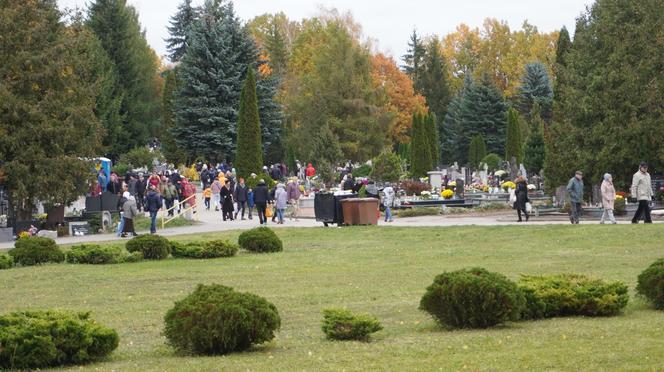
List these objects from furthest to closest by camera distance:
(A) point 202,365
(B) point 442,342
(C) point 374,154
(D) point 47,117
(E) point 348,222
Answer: (C) point 374,154
(D) point 47,117
(E) point 348,222
(B) point 442,342
(A) point 202,365

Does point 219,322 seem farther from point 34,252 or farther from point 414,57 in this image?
point 414,57

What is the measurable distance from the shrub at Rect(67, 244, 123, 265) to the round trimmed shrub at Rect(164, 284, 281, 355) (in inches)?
509

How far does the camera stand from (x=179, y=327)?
35.2 ft

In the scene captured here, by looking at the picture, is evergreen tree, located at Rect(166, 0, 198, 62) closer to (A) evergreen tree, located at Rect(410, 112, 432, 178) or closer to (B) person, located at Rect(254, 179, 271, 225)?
(A) evergreen tree, located at Rect(410, 112, 432, 178)

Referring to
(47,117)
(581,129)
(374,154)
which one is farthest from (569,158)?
(374,154)

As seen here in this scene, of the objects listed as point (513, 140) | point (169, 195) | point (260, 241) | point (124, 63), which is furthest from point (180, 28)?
point (260, 241)

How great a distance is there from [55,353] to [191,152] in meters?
60.2


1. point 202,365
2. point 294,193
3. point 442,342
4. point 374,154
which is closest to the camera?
point 202,365

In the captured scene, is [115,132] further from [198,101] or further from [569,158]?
[569,158]

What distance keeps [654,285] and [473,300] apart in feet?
7.74

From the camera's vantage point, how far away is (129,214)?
3206 cm

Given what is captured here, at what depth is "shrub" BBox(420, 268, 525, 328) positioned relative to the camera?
38.6 feet

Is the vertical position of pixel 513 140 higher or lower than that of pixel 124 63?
lower

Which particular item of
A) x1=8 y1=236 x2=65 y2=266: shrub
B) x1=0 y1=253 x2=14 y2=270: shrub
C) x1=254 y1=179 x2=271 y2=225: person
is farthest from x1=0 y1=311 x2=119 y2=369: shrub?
x1=254 y1=179 x2=271 y2=225: person
